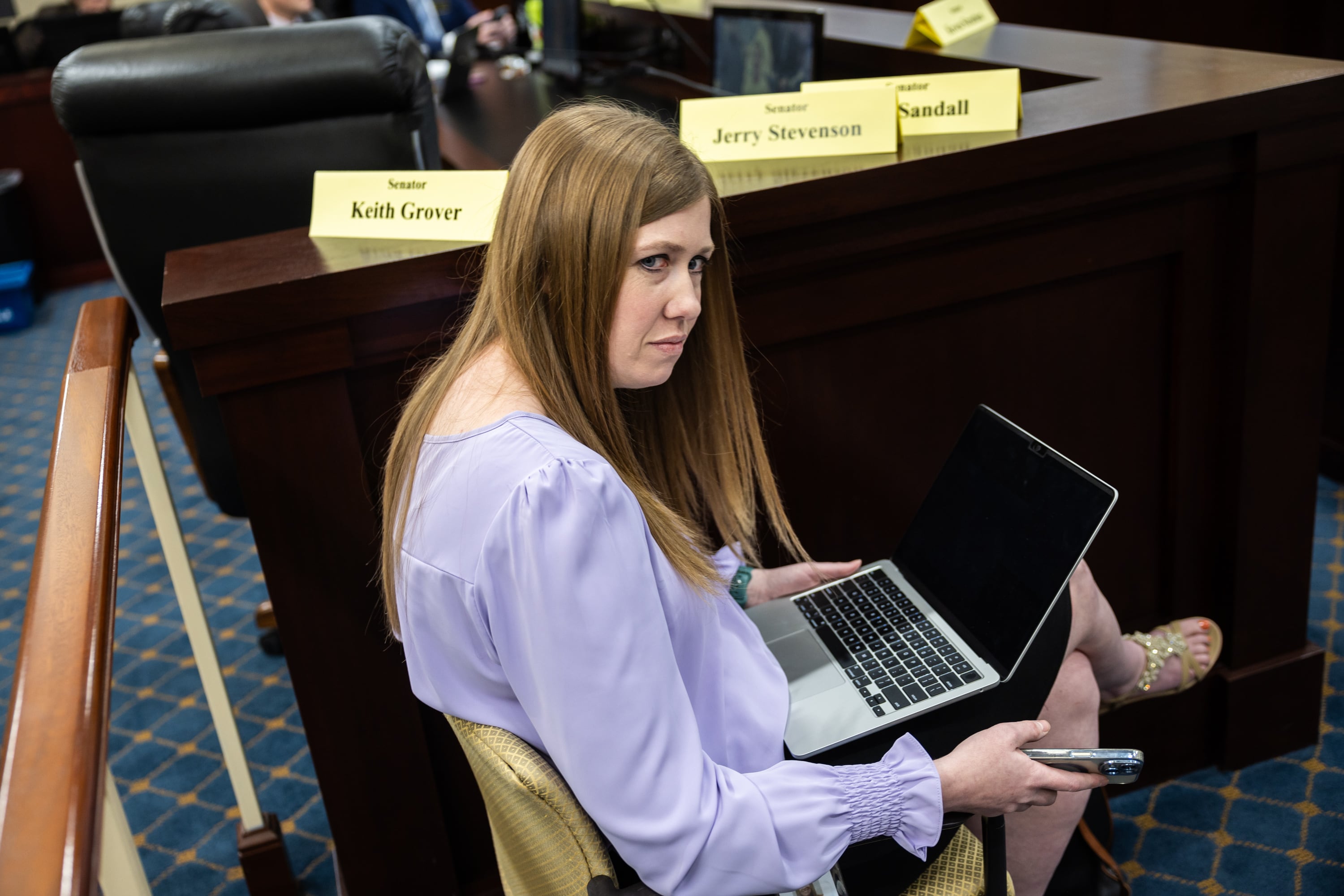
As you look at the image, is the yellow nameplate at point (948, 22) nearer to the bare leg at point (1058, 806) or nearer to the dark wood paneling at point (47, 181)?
the bare leg at point (1058, 806)

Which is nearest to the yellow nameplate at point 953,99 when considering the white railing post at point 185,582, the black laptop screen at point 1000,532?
the black laptop screen at point 1000,532

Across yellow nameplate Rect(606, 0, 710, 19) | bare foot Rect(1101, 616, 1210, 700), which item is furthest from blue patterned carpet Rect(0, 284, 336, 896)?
yellow nameplate Rect(606, 0, 710, 19)

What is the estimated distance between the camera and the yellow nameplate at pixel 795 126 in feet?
4.47

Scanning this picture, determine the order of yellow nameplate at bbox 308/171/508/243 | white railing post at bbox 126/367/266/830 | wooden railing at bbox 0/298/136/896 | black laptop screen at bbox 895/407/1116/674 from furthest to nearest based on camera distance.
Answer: white railing post at bbox 126/367/266/830 → yellow nameplate at bbox 308/171/508/243 → black laptop screen at bbox 895/407/1116/674 → wooden railing at bbox 0/298/136/896

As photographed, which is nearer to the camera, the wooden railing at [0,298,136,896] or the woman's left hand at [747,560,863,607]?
the wooden railing at [0,298,136,896]

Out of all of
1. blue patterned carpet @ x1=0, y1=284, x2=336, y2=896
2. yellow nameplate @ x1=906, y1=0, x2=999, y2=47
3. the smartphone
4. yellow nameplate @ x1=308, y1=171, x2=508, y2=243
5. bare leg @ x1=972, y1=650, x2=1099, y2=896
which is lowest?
blue patterned carpet @ x1=0, y1=284, x2=336, y2=896

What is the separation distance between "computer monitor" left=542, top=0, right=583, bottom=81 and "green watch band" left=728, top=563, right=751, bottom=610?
2.22m

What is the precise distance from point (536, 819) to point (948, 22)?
1855 mm

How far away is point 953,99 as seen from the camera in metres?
1.40

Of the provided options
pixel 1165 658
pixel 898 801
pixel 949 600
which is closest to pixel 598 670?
pixel 898 801

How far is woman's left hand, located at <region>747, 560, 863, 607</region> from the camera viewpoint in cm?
133

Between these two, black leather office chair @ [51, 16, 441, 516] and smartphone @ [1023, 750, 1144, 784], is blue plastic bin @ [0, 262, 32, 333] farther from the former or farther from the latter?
smartphone @ [1023, 750, 1144, 784]

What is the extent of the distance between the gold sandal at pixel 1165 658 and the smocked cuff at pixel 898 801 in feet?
Result: 2.45

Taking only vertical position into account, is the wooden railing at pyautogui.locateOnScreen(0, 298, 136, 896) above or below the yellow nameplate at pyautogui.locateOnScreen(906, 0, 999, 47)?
below
